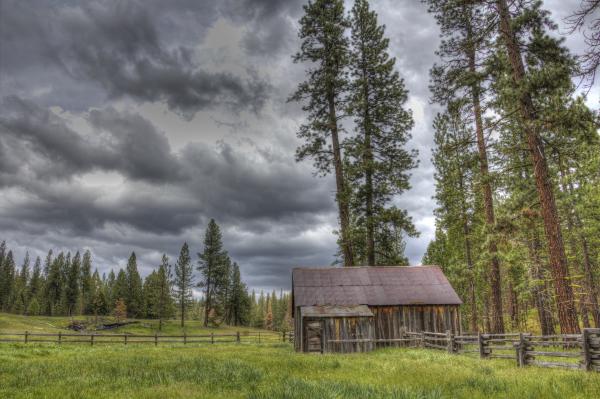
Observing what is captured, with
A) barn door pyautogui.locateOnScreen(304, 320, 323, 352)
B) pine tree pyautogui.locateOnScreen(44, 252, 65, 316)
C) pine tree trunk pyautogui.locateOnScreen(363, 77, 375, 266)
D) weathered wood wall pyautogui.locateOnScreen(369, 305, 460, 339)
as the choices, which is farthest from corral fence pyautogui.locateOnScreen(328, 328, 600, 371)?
pine tree pyautogui.locateOnScreen(44, 252, 65, 316)

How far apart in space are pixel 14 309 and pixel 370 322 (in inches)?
4299

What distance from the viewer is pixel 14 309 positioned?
99.6 meters

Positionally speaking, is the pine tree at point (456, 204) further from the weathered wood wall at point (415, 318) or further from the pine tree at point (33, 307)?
the pine tree at point (33, 307)

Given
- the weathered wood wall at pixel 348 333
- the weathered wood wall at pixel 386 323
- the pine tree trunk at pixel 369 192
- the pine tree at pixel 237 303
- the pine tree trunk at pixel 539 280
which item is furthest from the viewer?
the pine tree at pixel 237 303

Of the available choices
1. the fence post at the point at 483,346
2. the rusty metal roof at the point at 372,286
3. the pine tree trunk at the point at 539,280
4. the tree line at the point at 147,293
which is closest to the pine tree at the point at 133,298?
the tree line at the point at 147,293

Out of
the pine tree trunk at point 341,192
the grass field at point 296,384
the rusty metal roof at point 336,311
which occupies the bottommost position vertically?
the grass field at point 296,384

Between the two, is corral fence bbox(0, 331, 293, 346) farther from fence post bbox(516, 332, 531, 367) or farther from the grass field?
fence post bbox(516, 332, 531, 367)

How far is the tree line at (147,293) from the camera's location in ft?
216

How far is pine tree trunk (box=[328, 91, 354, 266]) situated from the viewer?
1069 inches

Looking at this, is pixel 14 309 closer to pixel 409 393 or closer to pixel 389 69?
pixel 389 69

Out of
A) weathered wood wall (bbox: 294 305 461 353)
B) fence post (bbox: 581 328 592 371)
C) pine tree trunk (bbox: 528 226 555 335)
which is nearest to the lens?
fence post (bbox: 581 328 592 371)

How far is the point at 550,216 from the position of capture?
47.5 ft

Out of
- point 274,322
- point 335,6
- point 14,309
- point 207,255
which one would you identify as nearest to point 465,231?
point 335,6

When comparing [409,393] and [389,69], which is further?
[389,69]
